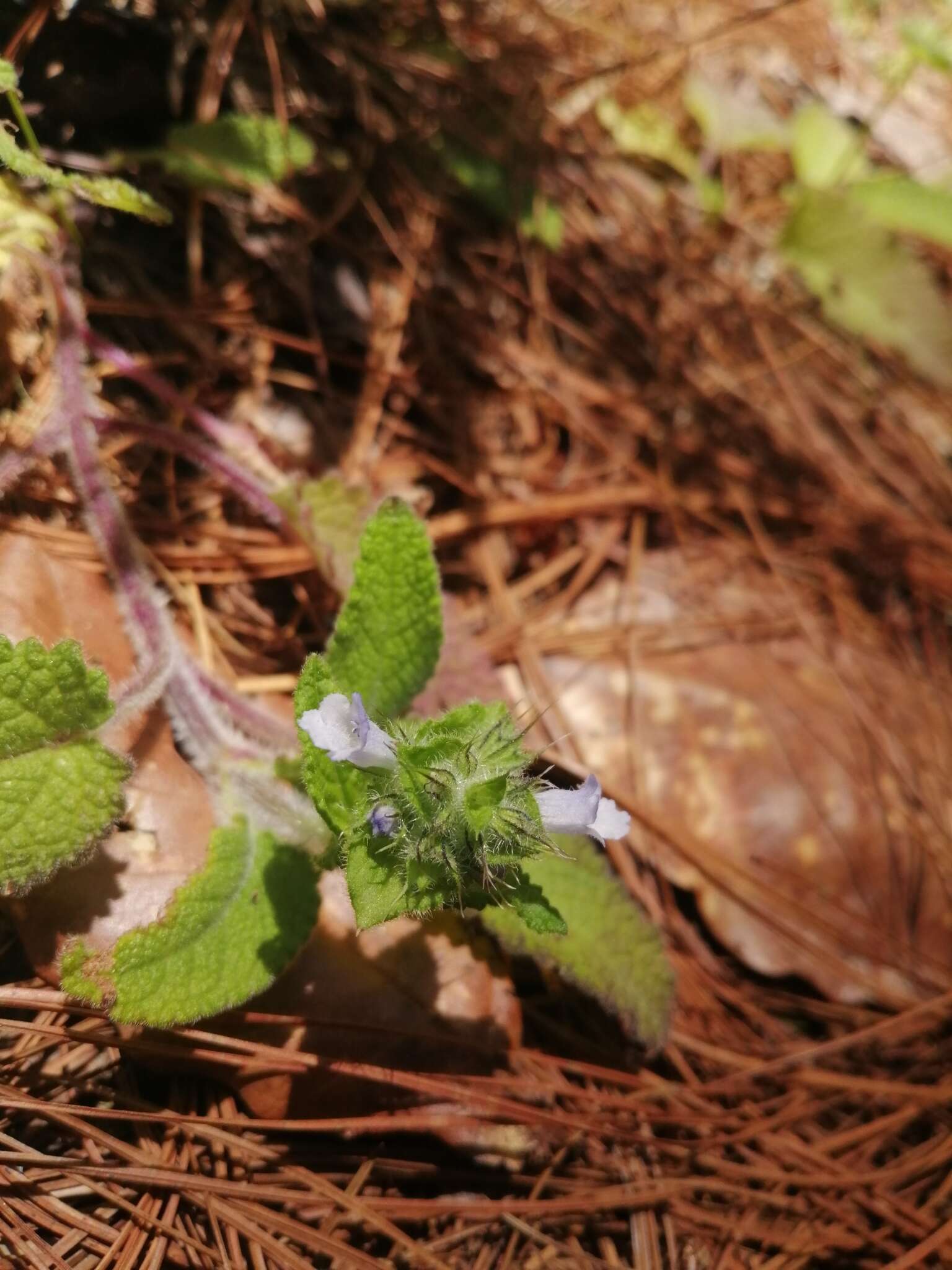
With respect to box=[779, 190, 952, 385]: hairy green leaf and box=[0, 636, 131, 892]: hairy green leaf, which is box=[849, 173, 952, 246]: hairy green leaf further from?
box=[0, 636, 131, 892]: hairy green leaf

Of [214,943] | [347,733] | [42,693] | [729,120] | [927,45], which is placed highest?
[927,45]

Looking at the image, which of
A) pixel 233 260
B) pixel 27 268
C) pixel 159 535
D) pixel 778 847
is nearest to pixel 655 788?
pixel 778 847

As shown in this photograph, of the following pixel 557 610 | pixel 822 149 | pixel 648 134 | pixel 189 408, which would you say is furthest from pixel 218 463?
pixel 822 149

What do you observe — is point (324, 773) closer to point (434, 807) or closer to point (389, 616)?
point (434, 807)

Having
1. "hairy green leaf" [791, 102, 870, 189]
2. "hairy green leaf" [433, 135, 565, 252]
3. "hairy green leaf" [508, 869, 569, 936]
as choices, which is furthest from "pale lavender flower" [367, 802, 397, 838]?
"hairy green leaf" [791, 102, 870, 189]

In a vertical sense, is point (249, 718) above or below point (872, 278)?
below

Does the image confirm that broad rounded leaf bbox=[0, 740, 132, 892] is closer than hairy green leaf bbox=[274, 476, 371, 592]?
Yes

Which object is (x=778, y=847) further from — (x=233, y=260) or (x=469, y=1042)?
(x=233, y=260)

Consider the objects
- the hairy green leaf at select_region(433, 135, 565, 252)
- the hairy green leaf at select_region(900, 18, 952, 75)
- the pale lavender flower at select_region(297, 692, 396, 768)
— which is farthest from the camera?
the hairy green leaf at select_region(900, 18, 952, 75)
